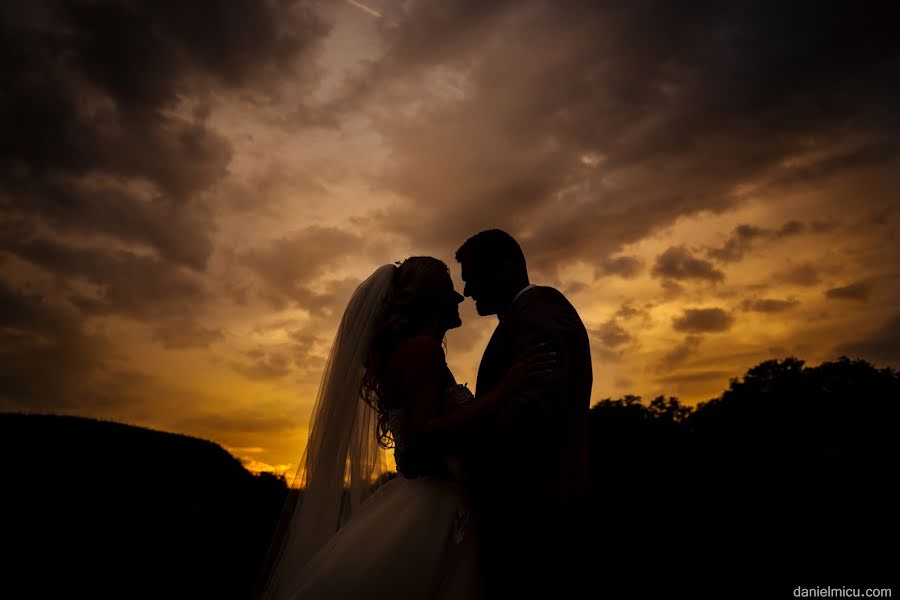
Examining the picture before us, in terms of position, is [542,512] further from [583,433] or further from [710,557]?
[710,557]

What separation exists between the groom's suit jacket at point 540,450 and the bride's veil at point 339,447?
62.8 inches

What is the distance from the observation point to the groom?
351cm

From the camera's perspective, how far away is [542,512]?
3543mm

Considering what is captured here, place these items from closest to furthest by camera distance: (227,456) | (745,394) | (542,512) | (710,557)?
(542,512)
(710,557)
(227,456)
(745,394)

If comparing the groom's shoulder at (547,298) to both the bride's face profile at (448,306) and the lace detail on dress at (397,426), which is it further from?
the lace detail on dress at (397,426)

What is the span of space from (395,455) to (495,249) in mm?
1960

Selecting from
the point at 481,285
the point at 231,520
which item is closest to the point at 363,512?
the point at 481,285

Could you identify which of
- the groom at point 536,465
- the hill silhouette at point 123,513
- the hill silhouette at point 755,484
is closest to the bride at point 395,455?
the groom at point 536,465

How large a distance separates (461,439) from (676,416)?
6689 centimetres

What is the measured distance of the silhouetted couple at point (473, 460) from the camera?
140 inches

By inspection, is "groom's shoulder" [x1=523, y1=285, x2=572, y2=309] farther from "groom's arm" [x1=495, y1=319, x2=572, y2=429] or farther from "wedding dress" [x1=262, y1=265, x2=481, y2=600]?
"wedding dress" [x1=262, y1=265, x2=481, y2=600]

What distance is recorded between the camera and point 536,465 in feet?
12.0

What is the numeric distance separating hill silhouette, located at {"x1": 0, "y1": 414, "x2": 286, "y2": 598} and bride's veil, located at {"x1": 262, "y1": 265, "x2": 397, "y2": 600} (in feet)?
25.7

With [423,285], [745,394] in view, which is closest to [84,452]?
[423,285]
